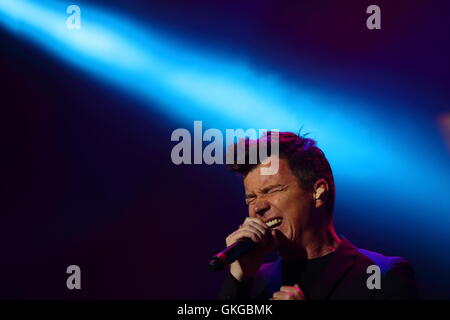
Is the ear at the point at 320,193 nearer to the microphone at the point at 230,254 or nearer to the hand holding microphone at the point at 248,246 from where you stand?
the hand holding microphone at the point at 248,246

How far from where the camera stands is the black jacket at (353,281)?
2.04 m

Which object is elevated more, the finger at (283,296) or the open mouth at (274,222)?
the open mouth at (274,222)

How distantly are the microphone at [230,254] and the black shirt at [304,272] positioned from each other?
36 centimetres

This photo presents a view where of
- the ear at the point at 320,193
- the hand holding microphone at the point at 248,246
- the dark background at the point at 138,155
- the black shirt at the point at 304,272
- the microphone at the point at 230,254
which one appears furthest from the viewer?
the dark background at the point at 138,155

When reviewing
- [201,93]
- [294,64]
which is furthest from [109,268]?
[294,64]

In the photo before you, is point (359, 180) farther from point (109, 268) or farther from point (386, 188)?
point (109, 268)

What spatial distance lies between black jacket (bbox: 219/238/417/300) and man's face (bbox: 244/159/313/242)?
202 millimetres

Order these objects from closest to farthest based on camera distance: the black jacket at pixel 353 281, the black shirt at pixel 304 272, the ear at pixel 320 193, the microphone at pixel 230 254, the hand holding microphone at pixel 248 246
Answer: the microphone at pixel 230 254, the hand holding microphone at pixel 248 246, the black jacket at pixel 353 281, the black shirt at pixel 304 272, the ear at pixel 320 193

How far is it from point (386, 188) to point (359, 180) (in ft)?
0.46

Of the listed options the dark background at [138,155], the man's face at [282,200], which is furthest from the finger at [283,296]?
the dark background at [138,155]

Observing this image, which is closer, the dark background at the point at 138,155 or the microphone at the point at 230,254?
the microphone at the point at 230,254

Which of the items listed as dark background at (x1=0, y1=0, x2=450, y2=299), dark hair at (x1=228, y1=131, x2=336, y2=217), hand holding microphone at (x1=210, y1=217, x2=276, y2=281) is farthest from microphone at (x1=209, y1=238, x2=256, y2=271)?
dark background at (x1=0, y1=0, x2=450, y2=299)

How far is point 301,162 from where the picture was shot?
234 cm

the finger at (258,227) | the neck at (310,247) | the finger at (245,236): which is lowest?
the neck at (310,247)
